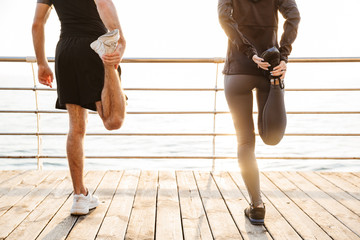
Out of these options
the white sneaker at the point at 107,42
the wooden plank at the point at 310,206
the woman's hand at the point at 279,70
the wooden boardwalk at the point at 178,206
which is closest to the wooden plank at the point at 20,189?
the wooden boardwalk at the point at 178,206

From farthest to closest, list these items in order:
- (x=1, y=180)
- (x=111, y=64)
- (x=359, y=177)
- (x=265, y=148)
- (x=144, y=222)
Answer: (x=265, y=148) < (x=359, y=177) < (x=1, y=180) < (x=144, y=222) < (x=111, y=64)

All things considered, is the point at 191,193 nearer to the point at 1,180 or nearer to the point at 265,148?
the point at 1,180

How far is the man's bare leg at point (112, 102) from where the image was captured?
5.65ft

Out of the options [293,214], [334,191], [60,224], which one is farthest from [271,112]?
[60,224]

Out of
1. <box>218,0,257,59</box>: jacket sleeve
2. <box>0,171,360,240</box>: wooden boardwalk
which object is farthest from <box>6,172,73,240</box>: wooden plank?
<box>218,0,257,59</box>: jacket sleeve

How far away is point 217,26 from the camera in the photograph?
183 centimetres

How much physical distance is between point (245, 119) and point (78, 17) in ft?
3.34

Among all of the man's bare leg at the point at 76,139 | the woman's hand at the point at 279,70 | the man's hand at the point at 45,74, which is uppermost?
the woman's hand at the point at 279,70

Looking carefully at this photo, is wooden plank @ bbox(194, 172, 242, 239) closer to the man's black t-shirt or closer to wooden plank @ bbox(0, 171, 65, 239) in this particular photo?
wooden plank @ bbox(0, 171, 65, 239)

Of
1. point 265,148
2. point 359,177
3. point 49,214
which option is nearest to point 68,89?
point 49,214

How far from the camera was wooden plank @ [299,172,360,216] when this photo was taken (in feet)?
7.22

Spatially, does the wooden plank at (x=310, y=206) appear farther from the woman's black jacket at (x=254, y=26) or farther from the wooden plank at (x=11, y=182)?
the wooden plank at (x=11, y=182)

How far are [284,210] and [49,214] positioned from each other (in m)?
1.38

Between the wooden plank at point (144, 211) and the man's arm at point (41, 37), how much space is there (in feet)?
→ 3.05
